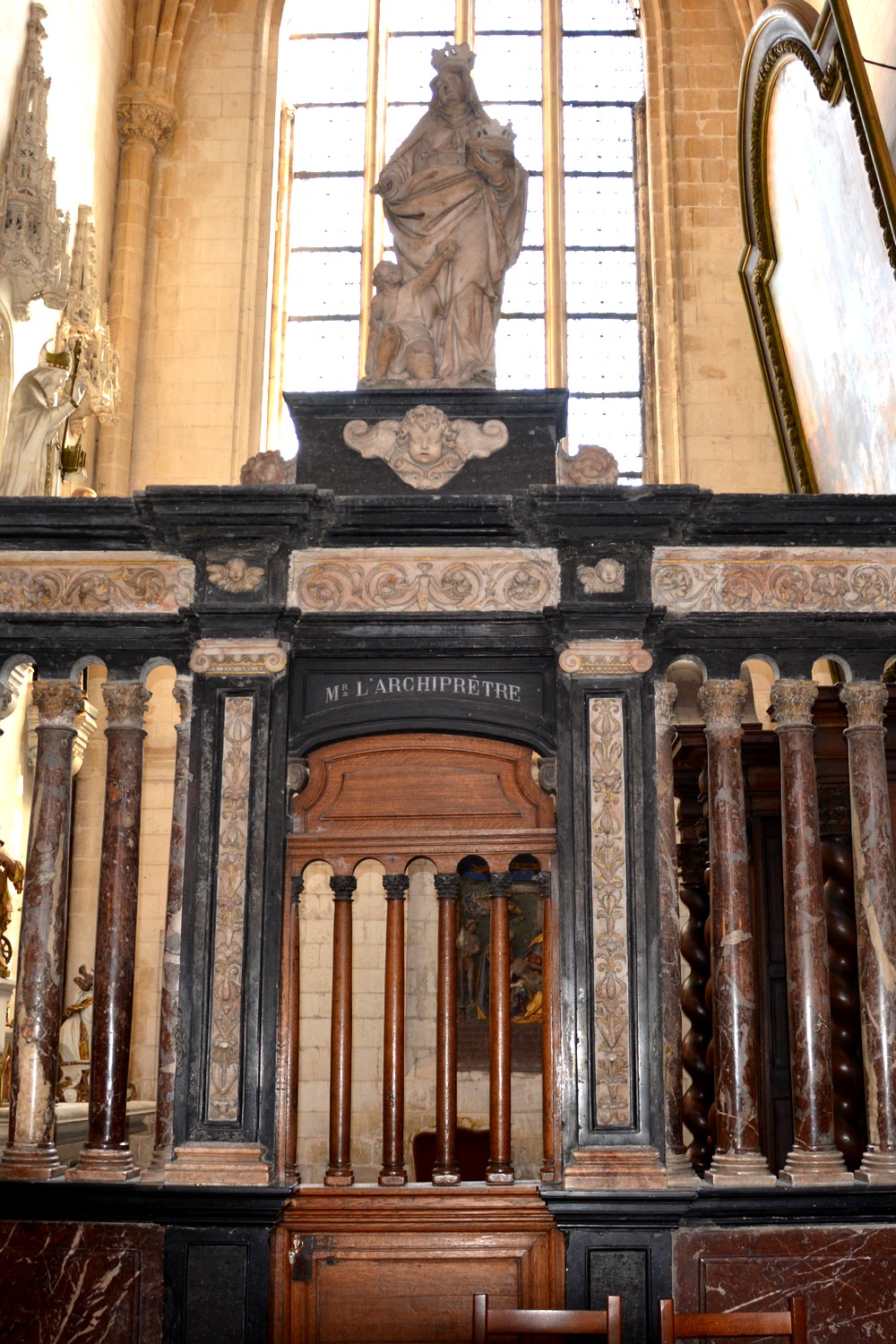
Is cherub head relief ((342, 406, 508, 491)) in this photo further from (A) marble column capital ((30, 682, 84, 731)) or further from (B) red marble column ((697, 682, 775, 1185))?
(A) marble column capital ((30, 682, 84, 731))

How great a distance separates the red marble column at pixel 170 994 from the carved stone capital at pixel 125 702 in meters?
0.33

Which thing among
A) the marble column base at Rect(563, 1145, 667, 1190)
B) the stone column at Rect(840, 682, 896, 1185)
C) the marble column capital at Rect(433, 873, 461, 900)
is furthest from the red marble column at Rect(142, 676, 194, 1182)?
the stone column at Rect(840, 682, 896, 1185)

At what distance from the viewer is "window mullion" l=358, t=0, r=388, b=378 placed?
57.2 ft

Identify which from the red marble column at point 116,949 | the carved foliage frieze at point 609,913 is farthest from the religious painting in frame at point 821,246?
the red marble column at point 116,949

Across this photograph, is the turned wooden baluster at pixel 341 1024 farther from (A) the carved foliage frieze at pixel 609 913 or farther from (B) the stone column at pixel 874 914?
(B) the stone column at pixel 874 914

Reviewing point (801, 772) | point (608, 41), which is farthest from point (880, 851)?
point (608, 41)

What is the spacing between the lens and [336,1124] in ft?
26.5

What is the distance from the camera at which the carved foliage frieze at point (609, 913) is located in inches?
303

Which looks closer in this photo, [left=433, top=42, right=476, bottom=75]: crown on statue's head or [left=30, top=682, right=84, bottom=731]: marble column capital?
[left=30, top=682, right=84, bottom=731]: marble column capital

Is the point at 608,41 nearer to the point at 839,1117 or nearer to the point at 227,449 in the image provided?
the point at 227,449

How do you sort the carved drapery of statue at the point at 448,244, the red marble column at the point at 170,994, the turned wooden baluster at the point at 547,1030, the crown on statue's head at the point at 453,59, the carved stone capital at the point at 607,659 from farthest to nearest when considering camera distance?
the crown on statue's head at the point at 453,59
the carved drapery of statue at the point at 448,244
the carved stone capital at the point at 607,659
the turned wooden baluster at the point at 547,1030
the red marble column at the point at 170,994

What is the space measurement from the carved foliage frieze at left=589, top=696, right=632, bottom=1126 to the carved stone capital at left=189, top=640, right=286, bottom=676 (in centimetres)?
164

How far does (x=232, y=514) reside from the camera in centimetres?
Answer: 829

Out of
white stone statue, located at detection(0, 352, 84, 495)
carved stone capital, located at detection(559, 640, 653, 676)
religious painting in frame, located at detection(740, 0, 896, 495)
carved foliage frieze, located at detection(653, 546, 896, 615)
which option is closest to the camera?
carved stone capital, located at detection(559, 640, 653, 676)
